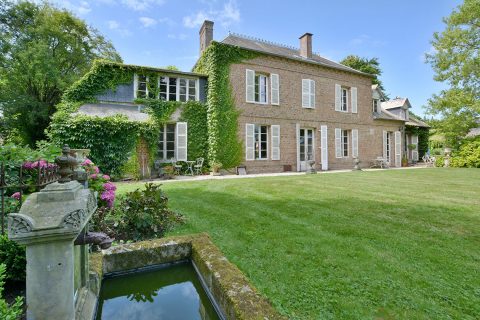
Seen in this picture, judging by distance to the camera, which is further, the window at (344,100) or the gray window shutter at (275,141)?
the window at (344,100)

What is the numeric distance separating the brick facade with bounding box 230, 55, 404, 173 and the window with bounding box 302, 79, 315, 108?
0.23 m

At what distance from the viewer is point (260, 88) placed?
42.3 ft

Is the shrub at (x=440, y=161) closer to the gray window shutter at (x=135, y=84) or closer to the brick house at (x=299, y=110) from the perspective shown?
the brick house at (x=299, y=110)

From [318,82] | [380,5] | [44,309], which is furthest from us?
[318,82]

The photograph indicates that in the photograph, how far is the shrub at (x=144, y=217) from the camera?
9.95ft

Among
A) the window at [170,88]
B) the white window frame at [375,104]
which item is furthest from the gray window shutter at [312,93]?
the window at [170,88]

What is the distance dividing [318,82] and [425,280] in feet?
45.3

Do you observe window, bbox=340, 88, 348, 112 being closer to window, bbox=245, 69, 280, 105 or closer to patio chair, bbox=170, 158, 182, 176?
window, bbox=245, 69, 280, 105

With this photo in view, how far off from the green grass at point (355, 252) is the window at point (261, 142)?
7843 millimetres

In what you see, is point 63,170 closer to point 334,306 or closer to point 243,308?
point 243,308

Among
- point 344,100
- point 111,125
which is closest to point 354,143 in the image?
point 344,100

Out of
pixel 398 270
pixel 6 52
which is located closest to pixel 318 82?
pixel 398 270

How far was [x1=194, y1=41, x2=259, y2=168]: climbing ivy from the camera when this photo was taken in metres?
11.7

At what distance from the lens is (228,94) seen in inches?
467
